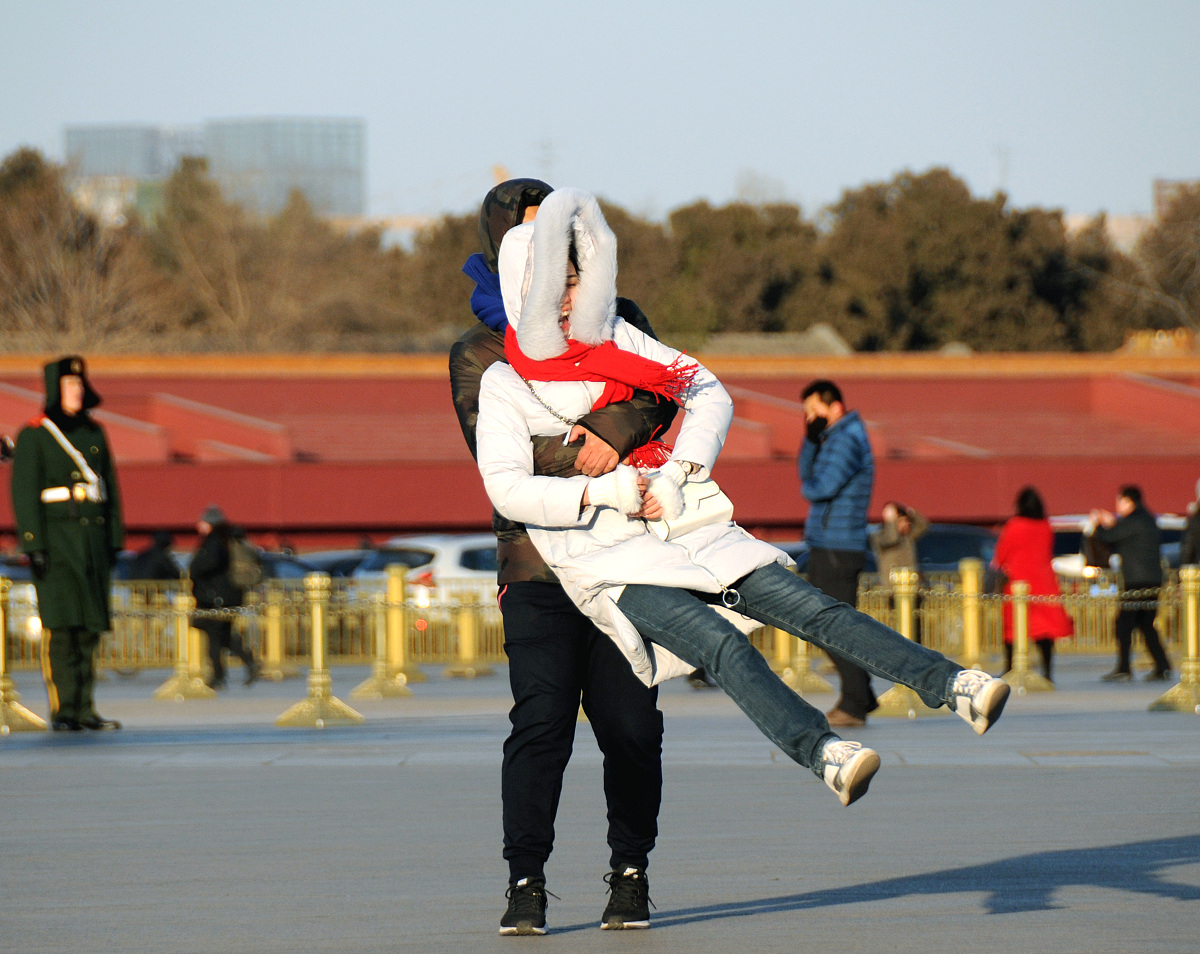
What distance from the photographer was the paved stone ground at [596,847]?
14.2ft

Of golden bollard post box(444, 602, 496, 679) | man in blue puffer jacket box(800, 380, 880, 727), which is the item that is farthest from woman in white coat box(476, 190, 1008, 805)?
golden bollard post box(444, 602, 496, 679)

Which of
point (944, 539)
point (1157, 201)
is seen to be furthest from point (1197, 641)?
point (1157, 201)

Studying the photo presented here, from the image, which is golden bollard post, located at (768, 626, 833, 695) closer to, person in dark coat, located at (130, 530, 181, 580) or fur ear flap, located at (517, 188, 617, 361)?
person in dark coat, located at (130, 530, 181, 580)

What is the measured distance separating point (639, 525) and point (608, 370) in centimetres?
42

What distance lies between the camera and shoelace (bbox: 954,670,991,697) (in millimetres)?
3898

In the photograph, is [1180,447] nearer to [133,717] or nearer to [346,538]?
[346,538]

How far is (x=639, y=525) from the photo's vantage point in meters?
4.33

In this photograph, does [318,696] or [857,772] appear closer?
[857,772]

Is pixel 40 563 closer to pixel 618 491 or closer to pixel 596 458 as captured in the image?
pixel 596 458

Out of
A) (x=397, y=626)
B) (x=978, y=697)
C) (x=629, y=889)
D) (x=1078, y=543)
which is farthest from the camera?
(x=1078, y=543)

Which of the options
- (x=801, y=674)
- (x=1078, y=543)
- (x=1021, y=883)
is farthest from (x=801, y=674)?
(x=1078, y=543)

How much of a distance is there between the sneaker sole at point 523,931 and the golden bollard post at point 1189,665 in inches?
318

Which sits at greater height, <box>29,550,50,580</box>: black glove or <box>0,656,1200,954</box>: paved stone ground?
<box>29,550,50,580</box>: black glove

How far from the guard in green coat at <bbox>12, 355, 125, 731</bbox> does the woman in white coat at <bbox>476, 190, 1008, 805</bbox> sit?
6220mm
